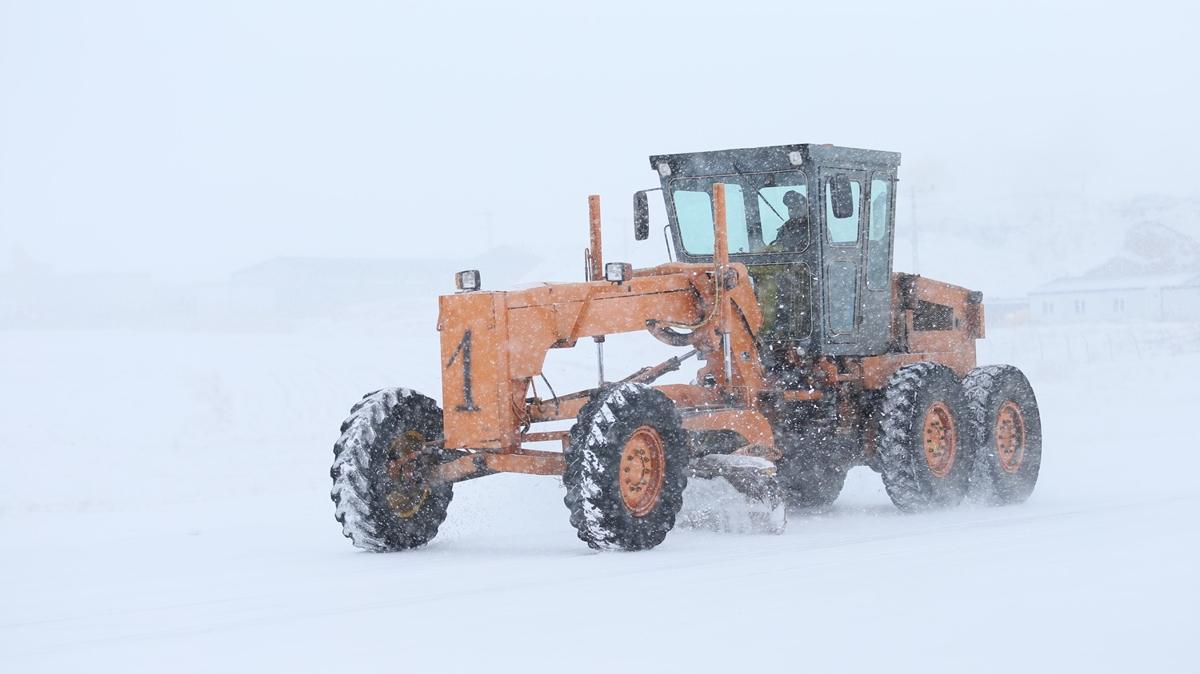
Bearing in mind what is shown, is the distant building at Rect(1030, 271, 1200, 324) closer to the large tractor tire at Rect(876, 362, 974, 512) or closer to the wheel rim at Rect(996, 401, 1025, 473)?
the wheel rim at Rect(996, 401, 1025, 473)

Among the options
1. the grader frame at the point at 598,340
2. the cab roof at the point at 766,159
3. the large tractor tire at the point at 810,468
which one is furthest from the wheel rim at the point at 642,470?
the cab roof at the point at 766,159

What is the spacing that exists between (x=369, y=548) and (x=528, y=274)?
64.1 metres

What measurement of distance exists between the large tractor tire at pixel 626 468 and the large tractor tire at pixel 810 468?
2.65 metres

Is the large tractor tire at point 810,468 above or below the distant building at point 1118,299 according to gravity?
below

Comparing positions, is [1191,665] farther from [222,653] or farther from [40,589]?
[40,589]


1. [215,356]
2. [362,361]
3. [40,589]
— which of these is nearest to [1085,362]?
[362,361]

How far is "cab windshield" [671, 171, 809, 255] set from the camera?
11.9 meters

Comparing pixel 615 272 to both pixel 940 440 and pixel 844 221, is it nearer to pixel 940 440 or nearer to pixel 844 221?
pixel 844 221

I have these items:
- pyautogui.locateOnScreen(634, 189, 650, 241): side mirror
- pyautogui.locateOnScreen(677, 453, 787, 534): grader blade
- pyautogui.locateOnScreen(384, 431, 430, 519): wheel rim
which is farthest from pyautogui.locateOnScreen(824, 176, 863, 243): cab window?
pyautogui.locateOnScreen(384, 431, 430, 519): wheel rim

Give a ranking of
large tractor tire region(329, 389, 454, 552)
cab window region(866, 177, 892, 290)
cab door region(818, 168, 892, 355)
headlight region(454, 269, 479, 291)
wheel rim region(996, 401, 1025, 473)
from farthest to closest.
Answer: wheel rim region(996, 401, 1025, 473), cab window region(866, 177, 892, 290), cab door region(818, 168, 892, 355), large tractor tire region(329, 389, 454, 552), headlight region(454, 269, 479, 291)

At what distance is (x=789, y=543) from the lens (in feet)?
31.5

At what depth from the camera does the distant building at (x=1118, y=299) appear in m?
63.8

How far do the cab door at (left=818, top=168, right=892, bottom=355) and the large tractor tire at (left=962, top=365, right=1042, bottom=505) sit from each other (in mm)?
924

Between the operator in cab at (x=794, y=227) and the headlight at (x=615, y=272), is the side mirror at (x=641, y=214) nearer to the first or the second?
the operator in cab at (x=794, y=227)
